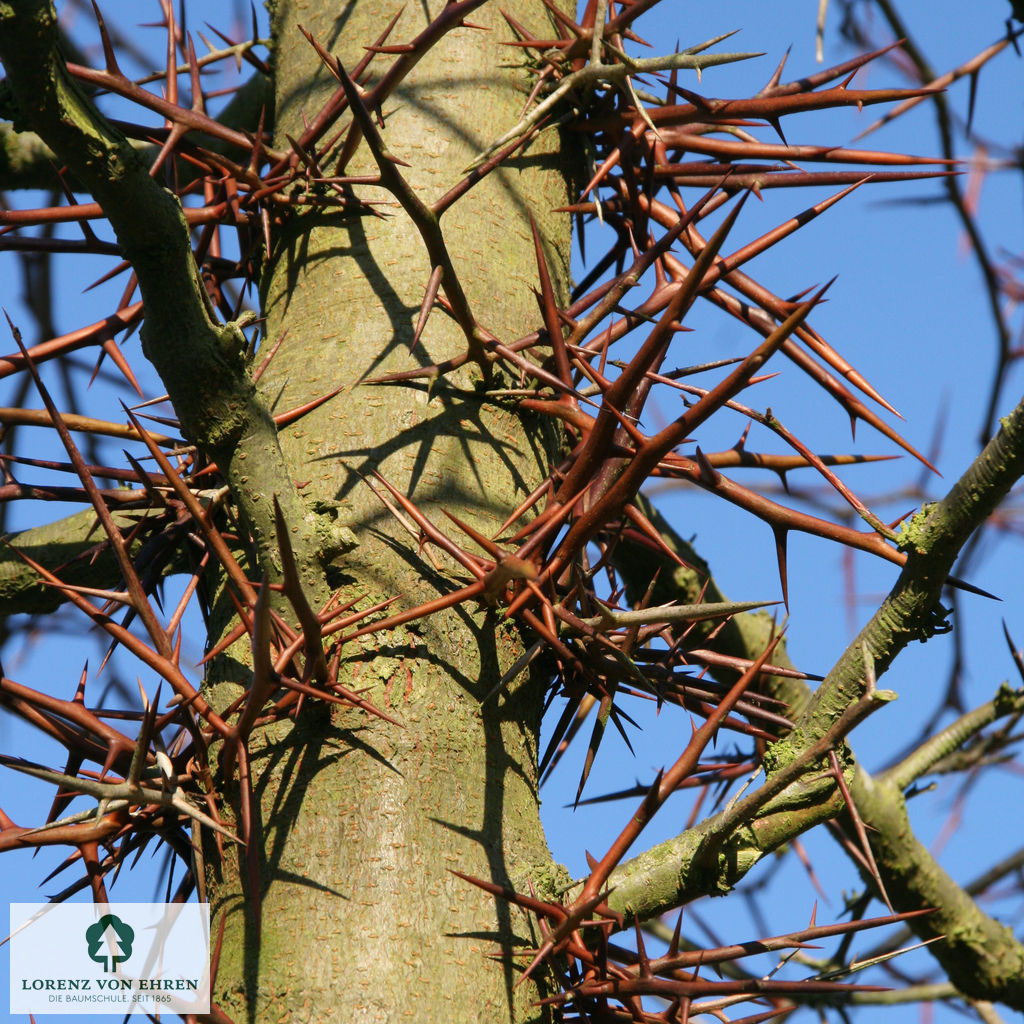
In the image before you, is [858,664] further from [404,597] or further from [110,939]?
[110,939]

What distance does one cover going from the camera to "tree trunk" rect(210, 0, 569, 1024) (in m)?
1.04

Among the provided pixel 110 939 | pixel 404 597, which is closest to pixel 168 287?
pixel 404 597

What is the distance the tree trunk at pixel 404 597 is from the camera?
1.04 metres

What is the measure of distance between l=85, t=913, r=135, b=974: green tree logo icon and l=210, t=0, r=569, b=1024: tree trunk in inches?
4.8

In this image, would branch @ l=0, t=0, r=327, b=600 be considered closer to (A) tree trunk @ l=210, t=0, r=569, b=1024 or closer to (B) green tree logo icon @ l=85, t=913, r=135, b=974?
(A) tree trunk @ l=210, t=0, r=569, b=1024

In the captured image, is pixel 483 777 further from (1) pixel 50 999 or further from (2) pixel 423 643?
(1) pixel 50 999

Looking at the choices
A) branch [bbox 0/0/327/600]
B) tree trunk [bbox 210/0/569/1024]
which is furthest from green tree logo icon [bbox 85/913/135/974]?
branch [bbox 0/0/327/600]

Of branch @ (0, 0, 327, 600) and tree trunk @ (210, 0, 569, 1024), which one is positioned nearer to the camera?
branch @ (0, 0, 327, 600)

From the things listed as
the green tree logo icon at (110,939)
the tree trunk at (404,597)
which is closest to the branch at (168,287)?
the tree trunk at (404,597)

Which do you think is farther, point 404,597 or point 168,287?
point 404,597

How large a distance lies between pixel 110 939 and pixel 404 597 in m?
0.46

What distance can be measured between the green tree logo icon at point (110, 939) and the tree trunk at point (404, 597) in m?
0.12

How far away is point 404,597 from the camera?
121 centimetres

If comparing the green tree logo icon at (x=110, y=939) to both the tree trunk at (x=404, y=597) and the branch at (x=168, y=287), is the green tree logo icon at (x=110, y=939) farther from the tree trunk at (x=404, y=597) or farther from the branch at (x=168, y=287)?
the branch at (x=168, y=287)
